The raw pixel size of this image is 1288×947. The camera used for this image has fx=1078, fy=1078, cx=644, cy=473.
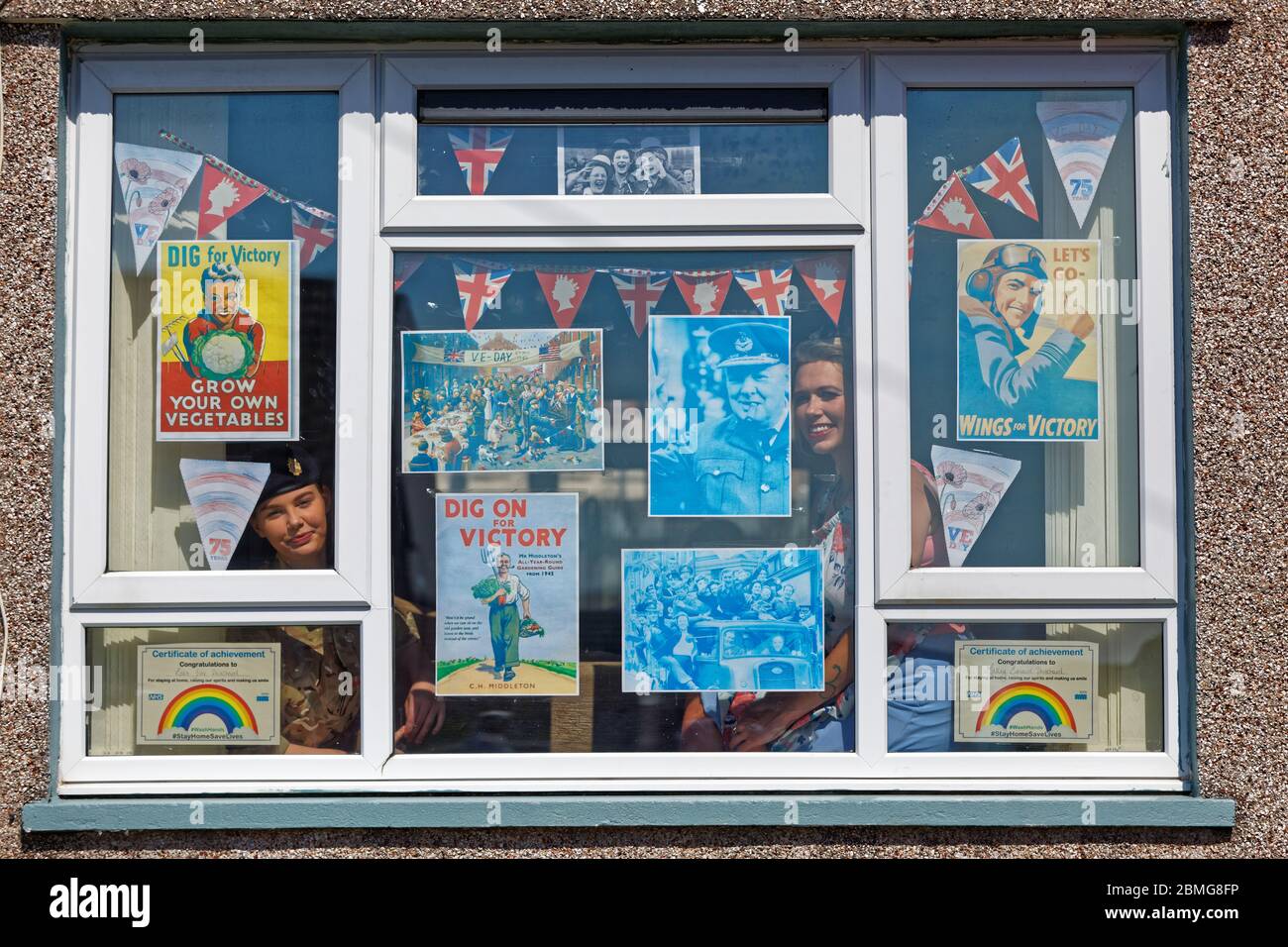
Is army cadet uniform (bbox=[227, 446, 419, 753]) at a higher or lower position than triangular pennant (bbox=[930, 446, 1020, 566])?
lower

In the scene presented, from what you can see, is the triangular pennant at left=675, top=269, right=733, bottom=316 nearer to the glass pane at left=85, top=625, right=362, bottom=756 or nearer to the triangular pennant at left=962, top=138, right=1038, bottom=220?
the triangular pennant at left=962, top=138, right=1038, bottom=220

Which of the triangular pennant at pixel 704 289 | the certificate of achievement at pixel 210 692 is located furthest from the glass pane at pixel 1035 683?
the certificate of achievement at pixel 210 692

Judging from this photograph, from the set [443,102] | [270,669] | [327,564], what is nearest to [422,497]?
[327,564]

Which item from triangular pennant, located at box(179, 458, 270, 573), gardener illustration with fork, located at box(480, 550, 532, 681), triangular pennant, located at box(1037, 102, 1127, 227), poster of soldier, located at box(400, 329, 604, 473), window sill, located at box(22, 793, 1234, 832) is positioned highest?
triangular pennant, located at box(1037, 102, 1127, 227)

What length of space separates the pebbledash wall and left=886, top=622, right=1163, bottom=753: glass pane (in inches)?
9.2

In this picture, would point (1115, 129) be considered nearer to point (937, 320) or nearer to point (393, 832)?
point (937, 320)

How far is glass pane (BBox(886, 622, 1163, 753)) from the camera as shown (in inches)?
144

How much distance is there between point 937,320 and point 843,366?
36 cm

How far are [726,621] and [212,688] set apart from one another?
1.75m

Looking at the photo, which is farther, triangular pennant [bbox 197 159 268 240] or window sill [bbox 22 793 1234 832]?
triangular pennant [bbox 197 159 268 240]

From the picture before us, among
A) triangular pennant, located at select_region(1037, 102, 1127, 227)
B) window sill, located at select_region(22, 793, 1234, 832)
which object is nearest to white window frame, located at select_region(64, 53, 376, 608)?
window sill, located at select_region(22, 793, 1234, 832)

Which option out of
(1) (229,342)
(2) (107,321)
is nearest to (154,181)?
(2) (107,321)

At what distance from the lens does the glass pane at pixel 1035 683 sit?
144 inches

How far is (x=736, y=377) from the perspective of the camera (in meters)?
3.69
